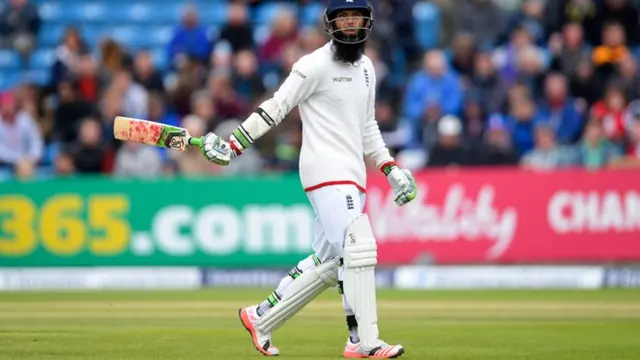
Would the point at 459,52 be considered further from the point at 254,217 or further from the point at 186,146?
the point at 186,146

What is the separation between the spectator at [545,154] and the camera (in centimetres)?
1633

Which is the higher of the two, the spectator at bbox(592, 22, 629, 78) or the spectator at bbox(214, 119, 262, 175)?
the spectator at bbox(592, 22, 629, 78)

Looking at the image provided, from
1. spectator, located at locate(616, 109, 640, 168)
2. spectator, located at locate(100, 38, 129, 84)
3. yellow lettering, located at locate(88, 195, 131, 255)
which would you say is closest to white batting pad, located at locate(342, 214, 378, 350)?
yellow lettering, located at locate(88, 195, 131, 255)

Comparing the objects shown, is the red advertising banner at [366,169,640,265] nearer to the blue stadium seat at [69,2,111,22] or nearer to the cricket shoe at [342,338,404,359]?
the blue stadium seat at [69,2,111,22]

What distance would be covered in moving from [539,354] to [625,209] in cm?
790

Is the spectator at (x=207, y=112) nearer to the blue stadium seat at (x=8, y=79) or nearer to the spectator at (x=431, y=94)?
the spectator at (x=431, y=94)

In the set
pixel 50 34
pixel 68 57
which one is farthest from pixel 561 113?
pixel 50 34

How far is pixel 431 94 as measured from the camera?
1731 centimetres

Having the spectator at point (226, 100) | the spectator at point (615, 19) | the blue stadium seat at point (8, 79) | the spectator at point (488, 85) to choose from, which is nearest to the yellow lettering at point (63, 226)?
the spectator at point (226, 100)

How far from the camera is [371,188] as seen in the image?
1580 cm

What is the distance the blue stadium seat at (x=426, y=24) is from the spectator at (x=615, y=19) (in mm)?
2086

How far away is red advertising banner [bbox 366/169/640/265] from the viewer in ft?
51.3

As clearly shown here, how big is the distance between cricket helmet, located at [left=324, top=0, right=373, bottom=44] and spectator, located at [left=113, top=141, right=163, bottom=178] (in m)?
8.73

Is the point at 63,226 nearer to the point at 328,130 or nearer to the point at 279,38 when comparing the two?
the point at 279,38
